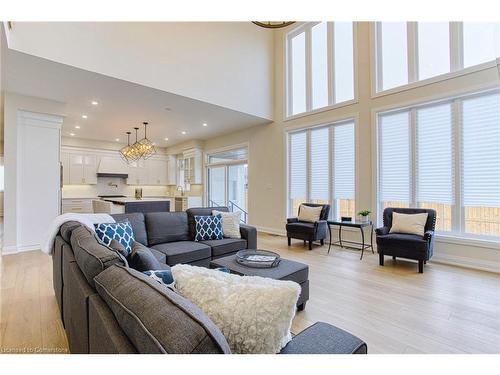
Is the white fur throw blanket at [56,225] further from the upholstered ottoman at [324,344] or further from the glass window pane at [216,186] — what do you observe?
the glass window pane at [216,186]

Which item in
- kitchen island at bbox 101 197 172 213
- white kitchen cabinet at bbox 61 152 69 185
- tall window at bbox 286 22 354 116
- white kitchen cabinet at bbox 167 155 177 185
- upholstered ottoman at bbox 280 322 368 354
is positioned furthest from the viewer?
white kitchen cabinet at bbox 167 155 177 185

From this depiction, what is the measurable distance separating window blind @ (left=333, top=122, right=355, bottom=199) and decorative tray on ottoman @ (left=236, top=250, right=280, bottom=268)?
315cm

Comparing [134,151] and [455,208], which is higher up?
[134,151]

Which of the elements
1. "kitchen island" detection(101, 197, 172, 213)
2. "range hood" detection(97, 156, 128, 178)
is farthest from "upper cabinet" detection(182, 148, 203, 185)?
"kitchen island" detection(101, 197, 172, 213)

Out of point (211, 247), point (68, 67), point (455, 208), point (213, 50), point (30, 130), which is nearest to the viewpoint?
point (211, 247)

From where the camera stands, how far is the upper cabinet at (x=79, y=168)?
25.9 feet

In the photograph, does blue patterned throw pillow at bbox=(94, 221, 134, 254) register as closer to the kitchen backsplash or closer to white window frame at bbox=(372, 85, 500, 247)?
white window frame at bbox=(372, 85, 500, 247)

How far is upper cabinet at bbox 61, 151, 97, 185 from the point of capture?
25.9ft

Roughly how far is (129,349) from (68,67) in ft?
13.5

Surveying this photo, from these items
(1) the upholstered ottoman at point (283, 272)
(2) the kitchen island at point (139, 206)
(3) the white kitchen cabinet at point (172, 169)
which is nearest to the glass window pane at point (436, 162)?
(1) the upholstered ottoman at point (283, 272)

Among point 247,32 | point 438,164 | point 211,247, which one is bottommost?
point 211,247
